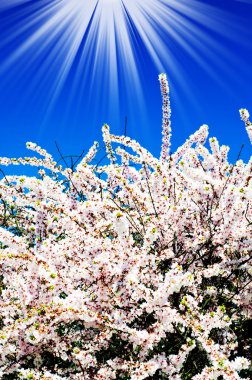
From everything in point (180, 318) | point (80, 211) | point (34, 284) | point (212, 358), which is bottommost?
point (212, 358)

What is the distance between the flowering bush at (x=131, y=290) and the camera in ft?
13.4

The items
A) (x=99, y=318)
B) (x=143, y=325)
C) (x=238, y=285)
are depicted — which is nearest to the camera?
(x=99, y=318)

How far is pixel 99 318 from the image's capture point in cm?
415

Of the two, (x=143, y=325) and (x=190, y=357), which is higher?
(x=143, y=325)

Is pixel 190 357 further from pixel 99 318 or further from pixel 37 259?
pixel 37 259

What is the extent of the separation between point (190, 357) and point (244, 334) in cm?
113


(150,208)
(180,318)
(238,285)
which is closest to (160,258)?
(180,318)

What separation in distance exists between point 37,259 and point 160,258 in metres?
1.51

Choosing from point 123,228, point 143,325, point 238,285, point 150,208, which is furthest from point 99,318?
point 238,285

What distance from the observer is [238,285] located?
5719 mm

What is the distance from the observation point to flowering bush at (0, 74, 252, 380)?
408 cm

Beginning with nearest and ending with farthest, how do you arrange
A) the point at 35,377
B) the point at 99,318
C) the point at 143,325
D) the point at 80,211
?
the point at 35,377, the point at 99,318, the point at 143,325, the point at 80,211

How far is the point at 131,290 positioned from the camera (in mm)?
4246

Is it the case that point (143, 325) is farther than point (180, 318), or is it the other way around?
point (143, 325)
